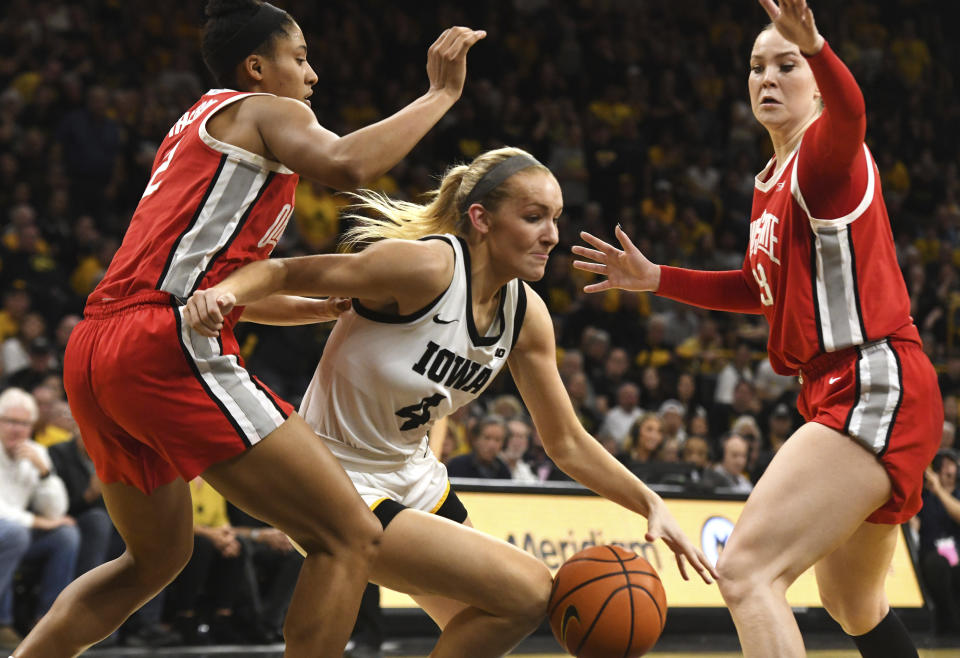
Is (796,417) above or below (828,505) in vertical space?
below

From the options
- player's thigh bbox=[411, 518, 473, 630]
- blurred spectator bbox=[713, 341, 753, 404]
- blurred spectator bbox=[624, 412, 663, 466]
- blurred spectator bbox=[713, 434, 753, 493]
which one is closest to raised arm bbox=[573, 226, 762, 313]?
player's thigh bbox=[411, 518, 473, 630]

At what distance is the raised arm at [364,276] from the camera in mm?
3115

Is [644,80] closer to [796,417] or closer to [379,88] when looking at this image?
[379,88]

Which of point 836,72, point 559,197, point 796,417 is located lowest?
point 796,417

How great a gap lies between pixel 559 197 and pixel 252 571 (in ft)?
14.9

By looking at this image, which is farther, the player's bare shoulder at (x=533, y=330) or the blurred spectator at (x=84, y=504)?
the blurred spectator at (x=84, y=504)

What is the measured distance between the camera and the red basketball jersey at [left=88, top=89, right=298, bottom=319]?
308cm

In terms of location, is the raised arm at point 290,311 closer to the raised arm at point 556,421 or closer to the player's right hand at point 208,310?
the raised arm at point 556,421

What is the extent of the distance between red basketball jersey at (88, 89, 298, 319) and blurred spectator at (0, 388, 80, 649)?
3.95 meters

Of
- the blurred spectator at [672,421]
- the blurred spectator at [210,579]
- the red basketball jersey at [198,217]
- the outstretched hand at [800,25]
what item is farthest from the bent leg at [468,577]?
the blurred spectator at [672,421]

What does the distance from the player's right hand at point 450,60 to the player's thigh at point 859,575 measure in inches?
70.2

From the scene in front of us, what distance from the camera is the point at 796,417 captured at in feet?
36.6

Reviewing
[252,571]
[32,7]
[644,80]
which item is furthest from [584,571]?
[644,80]

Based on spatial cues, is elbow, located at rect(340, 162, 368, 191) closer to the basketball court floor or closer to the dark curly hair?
the dark curly hair
